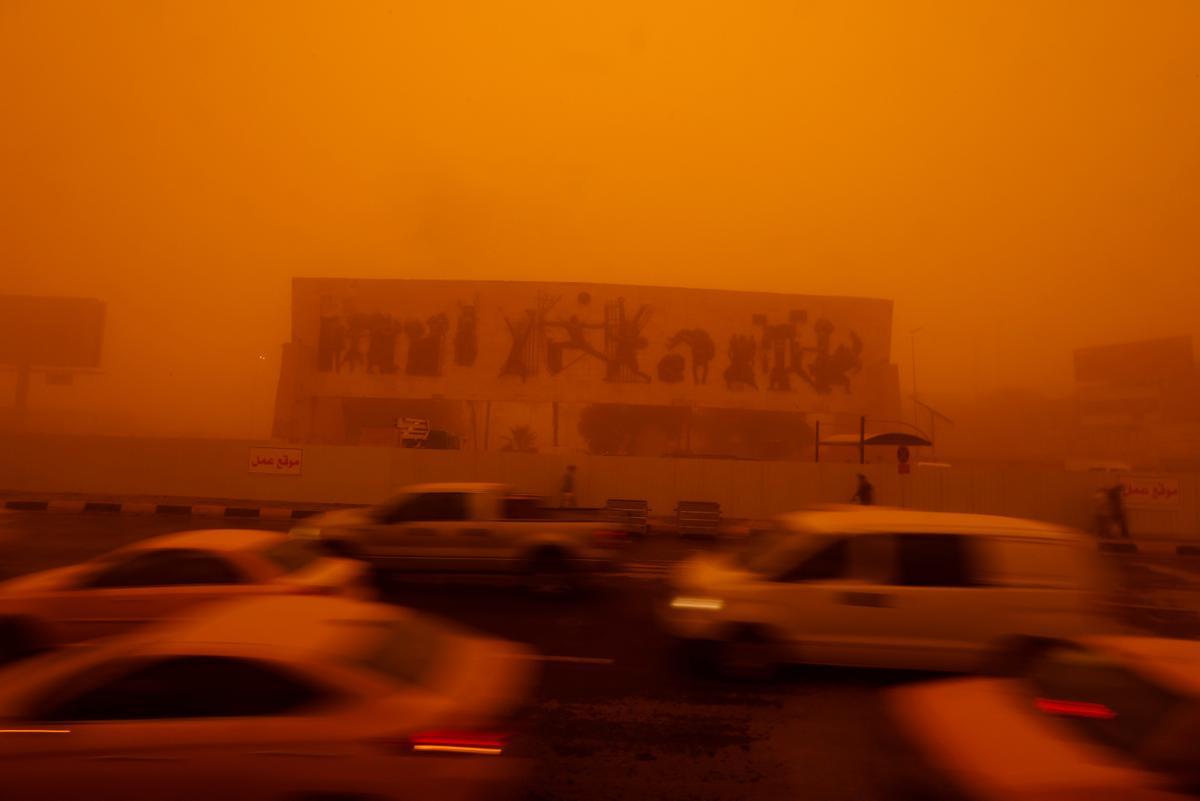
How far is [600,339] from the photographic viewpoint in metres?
42.1

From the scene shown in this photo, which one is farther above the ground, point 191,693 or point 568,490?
point 568,490

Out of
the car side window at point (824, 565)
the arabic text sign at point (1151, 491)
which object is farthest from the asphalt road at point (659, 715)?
the arabic text sign at point (1151, 491)

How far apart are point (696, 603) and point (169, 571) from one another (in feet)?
14.4

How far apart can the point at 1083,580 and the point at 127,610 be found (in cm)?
766

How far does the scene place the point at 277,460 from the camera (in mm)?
24031

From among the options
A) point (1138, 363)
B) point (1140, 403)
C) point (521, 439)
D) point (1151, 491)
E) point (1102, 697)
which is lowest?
point (1102, 697)

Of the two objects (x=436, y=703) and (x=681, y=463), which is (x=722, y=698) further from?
(x=681, y=463)

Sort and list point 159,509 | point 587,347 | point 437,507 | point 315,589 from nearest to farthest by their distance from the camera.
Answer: point 315,589 → point 437,507 → point 159,509 → point 587,347

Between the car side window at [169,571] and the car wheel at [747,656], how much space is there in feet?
13.2

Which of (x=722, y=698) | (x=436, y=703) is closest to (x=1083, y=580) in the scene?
(x=722, y=698)

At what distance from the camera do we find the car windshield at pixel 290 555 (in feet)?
Result: 22.4

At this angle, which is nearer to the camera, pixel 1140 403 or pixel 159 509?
pixel 159 509

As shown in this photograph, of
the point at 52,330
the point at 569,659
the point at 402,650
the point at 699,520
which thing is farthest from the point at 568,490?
the point at 52,330

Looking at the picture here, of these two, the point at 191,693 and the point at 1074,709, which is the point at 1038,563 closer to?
the point at 1074,709
